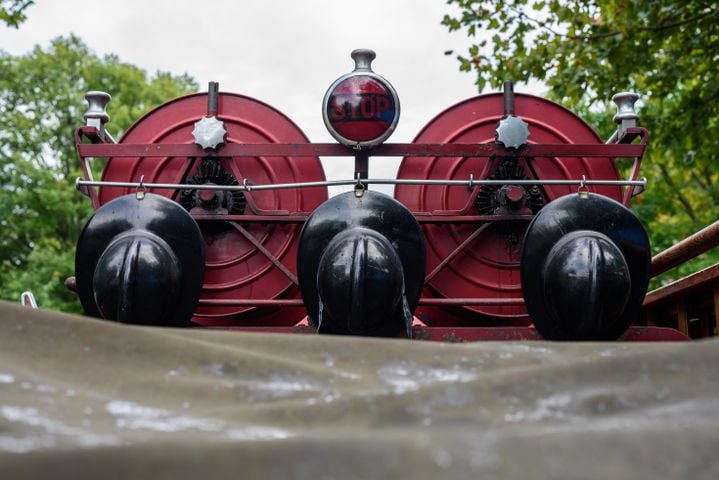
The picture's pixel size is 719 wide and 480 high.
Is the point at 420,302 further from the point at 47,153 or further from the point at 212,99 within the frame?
the point at 47,153

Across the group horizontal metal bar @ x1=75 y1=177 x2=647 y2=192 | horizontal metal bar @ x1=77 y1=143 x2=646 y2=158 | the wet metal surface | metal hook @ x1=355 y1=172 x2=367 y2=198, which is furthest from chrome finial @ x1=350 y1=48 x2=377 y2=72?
the wet metal surface

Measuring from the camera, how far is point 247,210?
161 inches

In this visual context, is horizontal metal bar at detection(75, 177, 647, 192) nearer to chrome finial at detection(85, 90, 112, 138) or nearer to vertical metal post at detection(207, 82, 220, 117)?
chrome finial at detection(85, 90, 112, 138)

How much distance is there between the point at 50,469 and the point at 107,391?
34cm

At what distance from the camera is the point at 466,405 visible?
1233 millimetres

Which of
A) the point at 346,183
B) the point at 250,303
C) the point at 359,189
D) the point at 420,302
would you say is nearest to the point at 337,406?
the point at 359,189

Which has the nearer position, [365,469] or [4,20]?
[365,469]

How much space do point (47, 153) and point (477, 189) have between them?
24.0 m

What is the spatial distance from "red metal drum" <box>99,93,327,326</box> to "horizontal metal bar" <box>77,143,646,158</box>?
0.40ft

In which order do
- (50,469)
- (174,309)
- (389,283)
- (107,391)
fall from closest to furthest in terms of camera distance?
(50,469) < (107,391) < (389,283) < (174,309)

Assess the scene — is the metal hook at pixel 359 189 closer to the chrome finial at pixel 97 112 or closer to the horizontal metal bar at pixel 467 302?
the horizontal metal bar at pixel 467 302

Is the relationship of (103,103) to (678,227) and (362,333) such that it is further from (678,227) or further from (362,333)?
(678,227)

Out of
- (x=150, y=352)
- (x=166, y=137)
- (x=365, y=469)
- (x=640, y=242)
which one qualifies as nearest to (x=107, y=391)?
(x=150, y=352)

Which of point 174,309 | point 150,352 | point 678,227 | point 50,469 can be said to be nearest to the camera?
point 50,469
